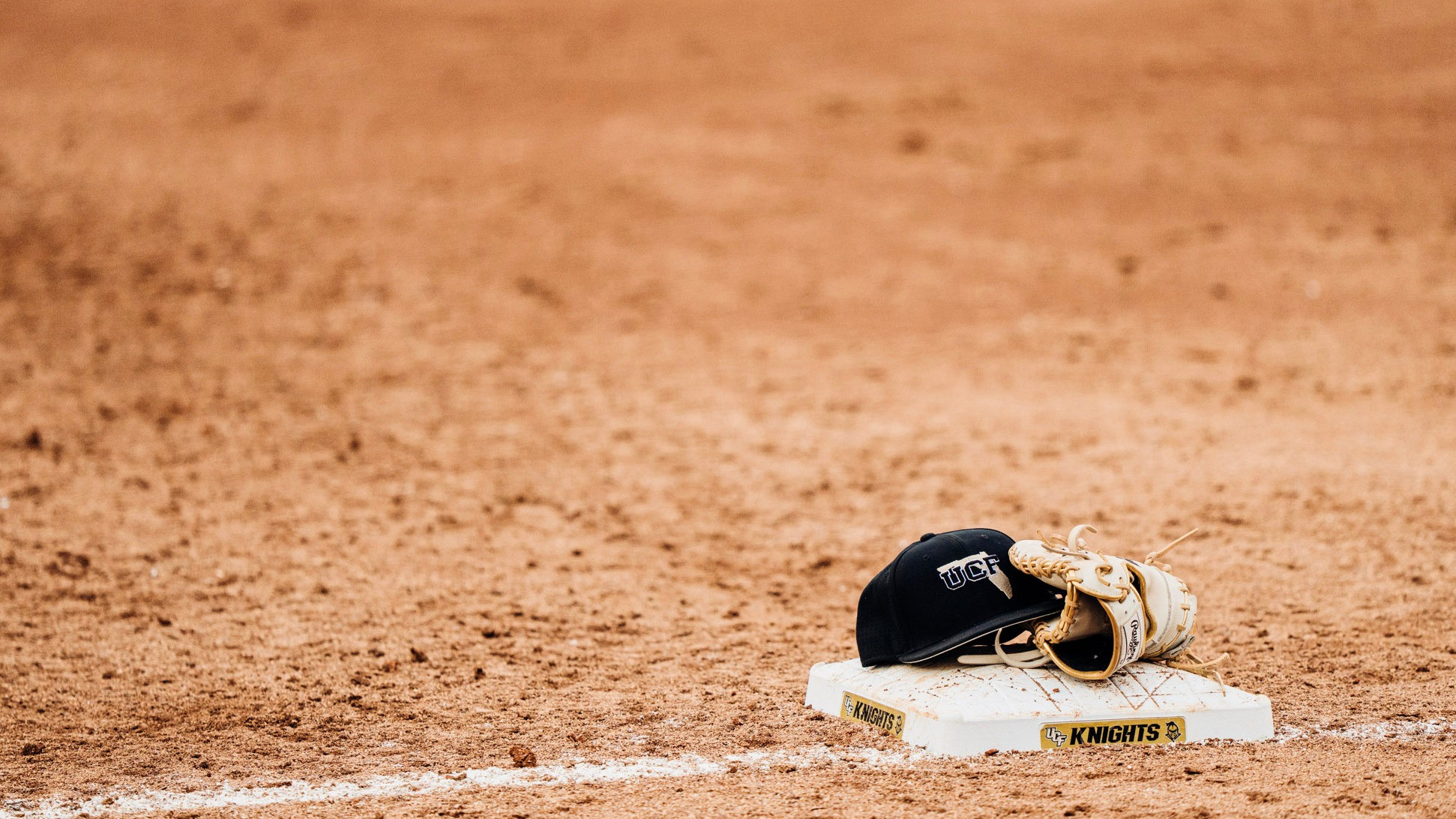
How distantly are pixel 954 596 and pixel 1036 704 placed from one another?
0.38 m

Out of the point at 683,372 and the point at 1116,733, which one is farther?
the point at 683,372

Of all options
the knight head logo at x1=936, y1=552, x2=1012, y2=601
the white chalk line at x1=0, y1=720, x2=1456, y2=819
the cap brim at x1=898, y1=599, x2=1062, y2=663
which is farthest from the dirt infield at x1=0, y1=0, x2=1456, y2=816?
the knight head logo at x1=936, y1=552, x2=1012, y2=601

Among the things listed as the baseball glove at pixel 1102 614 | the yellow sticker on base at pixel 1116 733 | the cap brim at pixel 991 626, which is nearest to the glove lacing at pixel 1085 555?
the baseball glove at pixel 1102 614

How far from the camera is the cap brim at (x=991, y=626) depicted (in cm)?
355

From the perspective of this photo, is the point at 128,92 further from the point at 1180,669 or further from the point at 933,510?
the point at 1180,669

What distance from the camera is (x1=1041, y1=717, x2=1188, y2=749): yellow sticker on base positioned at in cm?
351

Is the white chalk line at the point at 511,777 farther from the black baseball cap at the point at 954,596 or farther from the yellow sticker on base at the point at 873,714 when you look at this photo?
the black baseball cap at the point at 954,596

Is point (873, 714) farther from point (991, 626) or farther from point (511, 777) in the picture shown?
point (511, 777)

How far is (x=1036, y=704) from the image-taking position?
11.6ft

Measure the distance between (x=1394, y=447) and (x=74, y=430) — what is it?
7654 mm

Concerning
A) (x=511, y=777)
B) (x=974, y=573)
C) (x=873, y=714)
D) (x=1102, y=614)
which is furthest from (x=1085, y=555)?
(x=511, y=777)

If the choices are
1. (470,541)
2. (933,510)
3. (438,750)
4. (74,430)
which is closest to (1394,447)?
(933,510)

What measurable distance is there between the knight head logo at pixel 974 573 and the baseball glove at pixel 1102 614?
6cm

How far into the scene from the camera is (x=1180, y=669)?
382 centimetres
